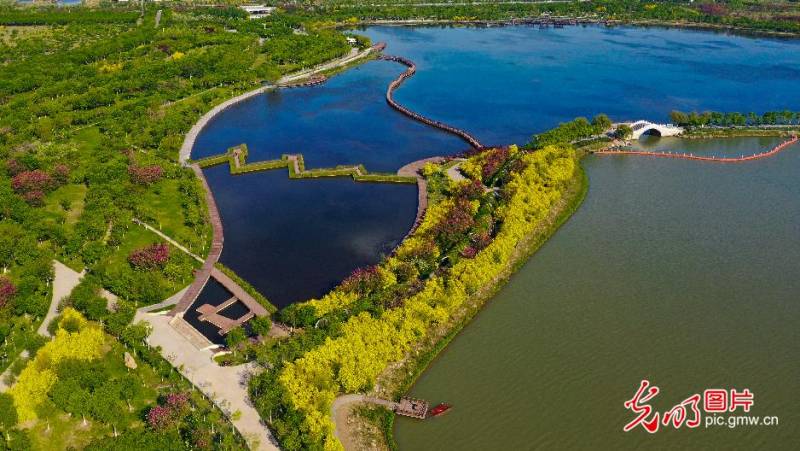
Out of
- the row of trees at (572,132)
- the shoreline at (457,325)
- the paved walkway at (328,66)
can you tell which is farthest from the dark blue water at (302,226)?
the paved walkway at (328,66)

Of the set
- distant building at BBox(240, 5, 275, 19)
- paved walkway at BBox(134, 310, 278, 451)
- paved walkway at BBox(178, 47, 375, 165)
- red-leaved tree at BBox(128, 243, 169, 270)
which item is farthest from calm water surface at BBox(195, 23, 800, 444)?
distant building at BBox(240, 5, 275, 19)

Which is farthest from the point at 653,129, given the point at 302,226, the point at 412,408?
the point at 412,408

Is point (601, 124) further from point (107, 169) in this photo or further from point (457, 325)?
point (107, 169)

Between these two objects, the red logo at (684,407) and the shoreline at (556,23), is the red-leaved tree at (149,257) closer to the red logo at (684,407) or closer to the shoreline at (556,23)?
the red logo at (684,407)

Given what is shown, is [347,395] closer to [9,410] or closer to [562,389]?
[562,389]

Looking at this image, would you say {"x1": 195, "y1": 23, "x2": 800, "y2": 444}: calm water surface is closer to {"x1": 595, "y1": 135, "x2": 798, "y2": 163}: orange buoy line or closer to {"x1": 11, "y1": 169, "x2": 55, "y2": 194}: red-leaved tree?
{"x1": 595, "y1": 135, "x2": 798, "y2": 163}: orange buoy line

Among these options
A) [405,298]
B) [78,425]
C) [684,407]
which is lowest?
[78,425]
